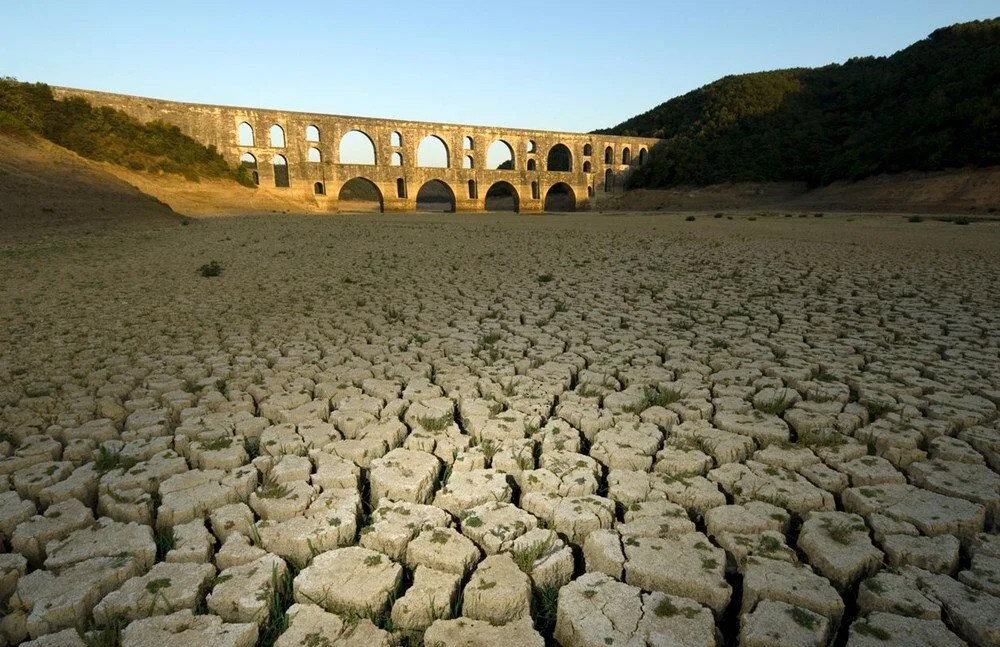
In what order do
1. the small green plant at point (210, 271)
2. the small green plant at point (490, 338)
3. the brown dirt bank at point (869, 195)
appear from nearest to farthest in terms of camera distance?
the small green plant at point (490, 338) → the small green plant at point (210, 271) → the brown dirt bank at point (869, 195)

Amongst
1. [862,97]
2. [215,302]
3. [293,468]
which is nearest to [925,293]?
[293,468]

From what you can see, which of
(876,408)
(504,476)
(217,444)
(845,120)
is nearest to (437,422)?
(504,476)

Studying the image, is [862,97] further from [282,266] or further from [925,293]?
[282,266]

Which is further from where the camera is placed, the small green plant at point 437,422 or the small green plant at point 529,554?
the small green plant at point 437,422

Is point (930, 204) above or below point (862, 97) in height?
below

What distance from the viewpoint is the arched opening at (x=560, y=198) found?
41125 mm

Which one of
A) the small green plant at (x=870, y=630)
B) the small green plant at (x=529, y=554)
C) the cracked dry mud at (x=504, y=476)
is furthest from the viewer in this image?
the small green plant at (x=529, y=554)

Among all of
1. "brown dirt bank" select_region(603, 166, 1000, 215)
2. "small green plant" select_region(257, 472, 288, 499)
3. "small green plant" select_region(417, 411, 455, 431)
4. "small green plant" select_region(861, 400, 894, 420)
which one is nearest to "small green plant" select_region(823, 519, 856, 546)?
"small green plant" select_region(861, 400, 894, 420)

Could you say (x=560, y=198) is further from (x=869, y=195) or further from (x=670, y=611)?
(x=670, y=611)

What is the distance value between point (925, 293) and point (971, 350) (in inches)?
83.2

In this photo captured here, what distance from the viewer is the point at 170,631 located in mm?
1323

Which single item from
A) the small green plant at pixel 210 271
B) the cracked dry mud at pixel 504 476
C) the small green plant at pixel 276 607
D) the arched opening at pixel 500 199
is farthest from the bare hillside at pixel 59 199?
the arched opening at pixel 500 199

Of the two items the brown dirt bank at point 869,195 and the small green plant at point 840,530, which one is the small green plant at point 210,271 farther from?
the brown dirt bank at point 869,195

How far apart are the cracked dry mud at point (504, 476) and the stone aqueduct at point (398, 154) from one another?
1112 inches
